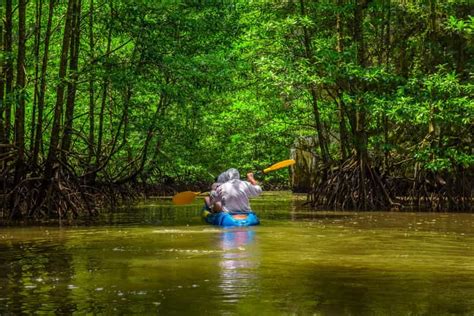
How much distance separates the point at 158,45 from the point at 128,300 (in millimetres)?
10955

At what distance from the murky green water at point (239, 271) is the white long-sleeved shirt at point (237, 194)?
1.29 metres

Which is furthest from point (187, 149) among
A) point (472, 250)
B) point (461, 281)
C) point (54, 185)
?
point (461, 281)

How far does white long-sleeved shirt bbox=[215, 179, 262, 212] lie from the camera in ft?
43.8

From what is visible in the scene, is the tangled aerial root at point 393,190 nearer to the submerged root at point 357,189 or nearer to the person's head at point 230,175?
the submerged root at point 357,189

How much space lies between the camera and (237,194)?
13.3 m

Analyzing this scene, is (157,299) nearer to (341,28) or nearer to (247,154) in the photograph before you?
(341,28)

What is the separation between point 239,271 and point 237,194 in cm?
663

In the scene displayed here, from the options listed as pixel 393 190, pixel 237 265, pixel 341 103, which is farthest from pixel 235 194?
pixel 341 103

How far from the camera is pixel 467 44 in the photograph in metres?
19.2

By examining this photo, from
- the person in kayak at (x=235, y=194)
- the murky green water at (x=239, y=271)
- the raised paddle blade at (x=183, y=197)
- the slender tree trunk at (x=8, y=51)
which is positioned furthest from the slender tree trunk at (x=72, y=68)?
the murky green water at (x=239, y=271)

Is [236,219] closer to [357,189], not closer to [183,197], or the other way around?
[183,197]

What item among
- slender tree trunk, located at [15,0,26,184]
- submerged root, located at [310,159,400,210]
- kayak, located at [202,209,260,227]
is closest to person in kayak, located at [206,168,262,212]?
kayak, located at [202,209,260,227]

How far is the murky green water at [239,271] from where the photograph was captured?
5016mm

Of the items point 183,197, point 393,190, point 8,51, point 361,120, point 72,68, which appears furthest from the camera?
point 361,120
